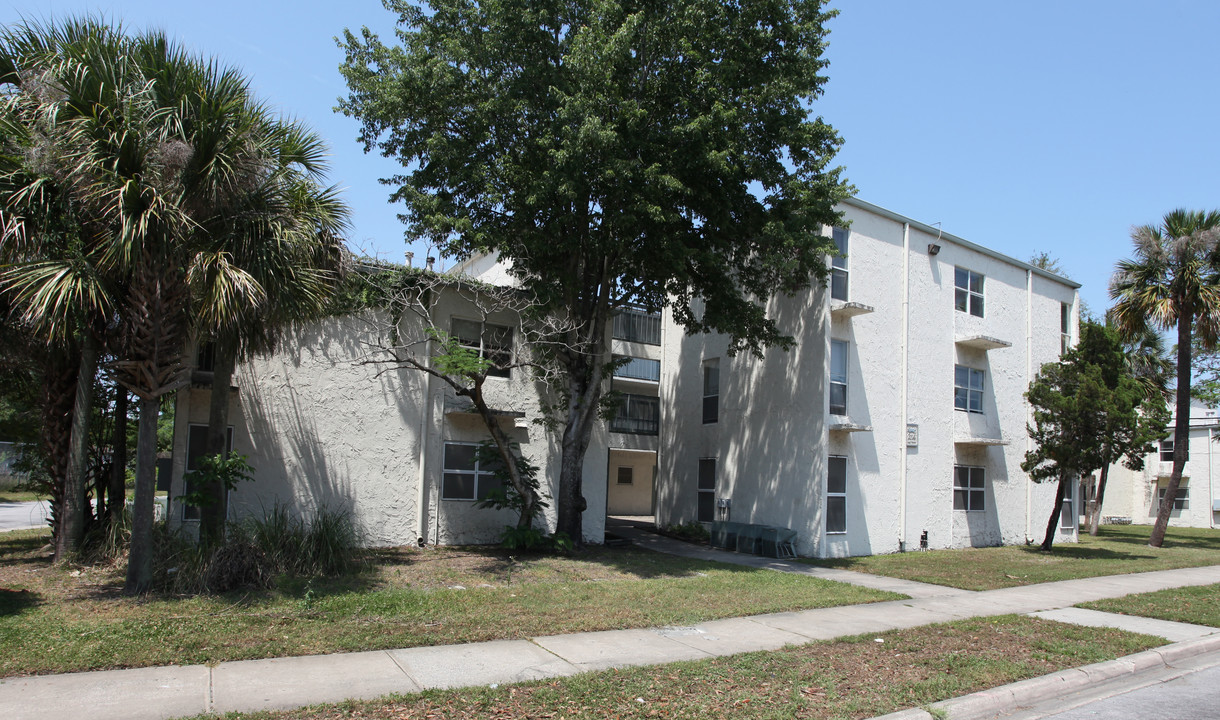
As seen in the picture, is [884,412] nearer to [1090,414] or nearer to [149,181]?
[1090,414]

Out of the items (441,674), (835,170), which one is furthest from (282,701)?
(835,170)

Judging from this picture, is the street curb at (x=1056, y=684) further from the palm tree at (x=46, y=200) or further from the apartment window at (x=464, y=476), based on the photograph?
the apartment window at (x=464, y=476)

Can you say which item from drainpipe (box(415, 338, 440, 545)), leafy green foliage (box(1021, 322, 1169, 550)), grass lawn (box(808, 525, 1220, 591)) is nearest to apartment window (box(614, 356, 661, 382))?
grass lawn (box(808, 525, 1220, 591))

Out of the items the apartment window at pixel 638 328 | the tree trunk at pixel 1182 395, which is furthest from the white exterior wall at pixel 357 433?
the tree trunk at pixel 1182 395

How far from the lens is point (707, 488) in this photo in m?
21.7

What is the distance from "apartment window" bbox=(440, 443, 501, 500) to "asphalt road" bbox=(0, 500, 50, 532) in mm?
8805

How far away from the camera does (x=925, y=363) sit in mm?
19984

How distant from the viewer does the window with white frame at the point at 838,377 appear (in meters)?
18.2

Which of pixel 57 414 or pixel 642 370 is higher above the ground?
pixel 642 370

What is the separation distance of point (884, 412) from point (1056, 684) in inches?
464

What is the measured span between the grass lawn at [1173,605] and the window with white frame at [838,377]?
6767 mm

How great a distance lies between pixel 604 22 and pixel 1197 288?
59.8 feet

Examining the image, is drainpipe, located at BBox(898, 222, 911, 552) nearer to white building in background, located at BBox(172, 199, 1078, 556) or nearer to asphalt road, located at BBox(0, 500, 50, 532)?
white building in background, located at BBox(172, 199, 1078, 556)

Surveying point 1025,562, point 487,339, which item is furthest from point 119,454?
point 1025,562
